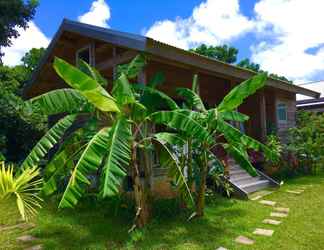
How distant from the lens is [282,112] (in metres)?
14.5

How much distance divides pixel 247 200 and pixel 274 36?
1951 centimetres

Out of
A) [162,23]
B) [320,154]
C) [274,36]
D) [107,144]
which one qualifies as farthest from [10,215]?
[274,36]

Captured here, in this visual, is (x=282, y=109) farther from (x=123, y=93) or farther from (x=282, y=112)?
(x=123, y=93)

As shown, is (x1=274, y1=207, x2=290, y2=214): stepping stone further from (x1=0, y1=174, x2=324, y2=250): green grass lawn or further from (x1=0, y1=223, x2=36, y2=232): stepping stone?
(x1=0, y1=223, x2=36, y2=232): stepping stone

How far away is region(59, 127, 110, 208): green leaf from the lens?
3889 mm

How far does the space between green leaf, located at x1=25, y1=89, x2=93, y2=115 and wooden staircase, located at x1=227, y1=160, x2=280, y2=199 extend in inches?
188

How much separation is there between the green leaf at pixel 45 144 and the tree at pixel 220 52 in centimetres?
2971

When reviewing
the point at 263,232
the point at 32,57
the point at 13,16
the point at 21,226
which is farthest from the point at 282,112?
the point at 32,57

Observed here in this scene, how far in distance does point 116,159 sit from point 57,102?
177cm

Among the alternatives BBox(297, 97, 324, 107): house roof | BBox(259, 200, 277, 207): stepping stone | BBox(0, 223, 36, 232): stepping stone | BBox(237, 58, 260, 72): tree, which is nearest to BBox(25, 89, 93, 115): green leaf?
BBox(0, 223, 36, 232): stepping stone

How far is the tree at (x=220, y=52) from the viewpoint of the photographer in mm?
33531

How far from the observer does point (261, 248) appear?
4625 mm

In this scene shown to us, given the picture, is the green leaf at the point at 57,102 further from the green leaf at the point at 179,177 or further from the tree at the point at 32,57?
the tree at the point at 32,57

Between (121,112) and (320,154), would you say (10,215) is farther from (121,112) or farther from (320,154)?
(320,154)
